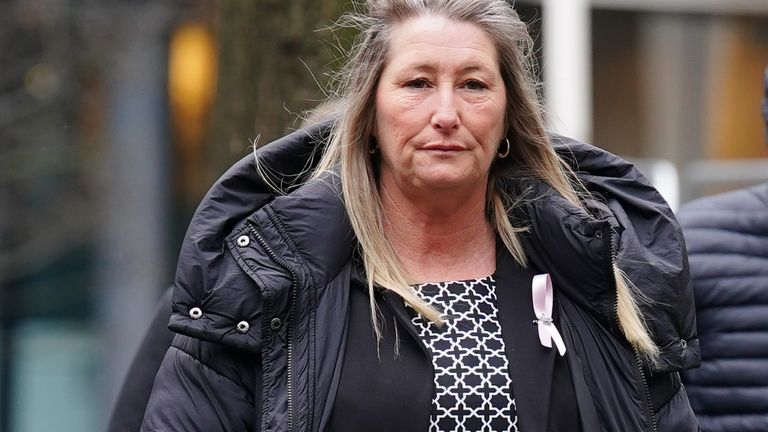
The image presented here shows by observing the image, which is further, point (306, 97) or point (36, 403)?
point (36, 403)

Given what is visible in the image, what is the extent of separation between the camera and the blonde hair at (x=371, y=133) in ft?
10.7

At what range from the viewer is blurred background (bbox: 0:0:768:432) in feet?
28.4

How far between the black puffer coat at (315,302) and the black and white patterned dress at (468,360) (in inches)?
2.3

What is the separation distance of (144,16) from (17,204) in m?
1.35

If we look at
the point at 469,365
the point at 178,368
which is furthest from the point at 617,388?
the point at 178,368

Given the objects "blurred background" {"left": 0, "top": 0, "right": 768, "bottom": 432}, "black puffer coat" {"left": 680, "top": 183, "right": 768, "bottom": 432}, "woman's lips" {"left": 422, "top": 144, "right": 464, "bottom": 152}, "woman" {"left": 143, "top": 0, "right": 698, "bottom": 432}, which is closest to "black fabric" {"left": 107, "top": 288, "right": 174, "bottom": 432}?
"woman" {"left": 143, "top": 0, "right": 698, "bottom": 432}

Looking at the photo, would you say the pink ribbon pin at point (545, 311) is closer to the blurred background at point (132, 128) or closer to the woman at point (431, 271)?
the woman at point (431, 271)

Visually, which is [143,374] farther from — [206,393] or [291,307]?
[291,307]

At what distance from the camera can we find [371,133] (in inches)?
134

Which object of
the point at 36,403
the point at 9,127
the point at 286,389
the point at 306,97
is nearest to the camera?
the point at 286,389

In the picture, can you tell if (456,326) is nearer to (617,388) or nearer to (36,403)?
(617,388)

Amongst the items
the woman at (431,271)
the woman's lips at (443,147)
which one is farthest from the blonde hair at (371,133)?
the woman's lips at (443,147)

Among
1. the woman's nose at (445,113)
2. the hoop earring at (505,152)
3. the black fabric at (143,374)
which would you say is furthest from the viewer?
the black fabric at (143,374)

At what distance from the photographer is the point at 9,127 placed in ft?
27.9
